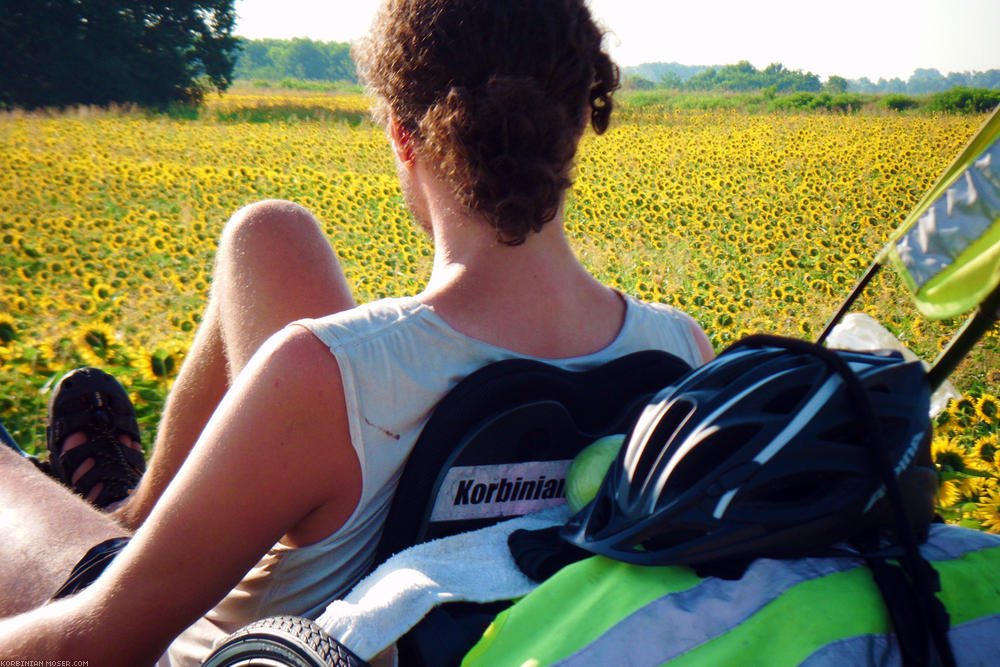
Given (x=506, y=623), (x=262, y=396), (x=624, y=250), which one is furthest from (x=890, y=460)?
(x=624, y=250)

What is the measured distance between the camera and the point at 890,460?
2.91 feet

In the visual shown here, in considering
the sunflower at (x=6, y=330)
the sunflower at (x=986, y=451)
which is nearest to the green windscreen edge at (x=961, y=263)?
the sunflower at (x=986, y=451)

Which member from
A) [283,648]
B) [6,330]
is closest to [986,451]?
[283,648]

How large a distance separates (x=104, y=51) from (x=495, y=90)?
2913 cm

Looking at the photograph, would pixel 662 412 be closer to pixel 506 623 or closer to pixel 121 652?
pixel 506 623

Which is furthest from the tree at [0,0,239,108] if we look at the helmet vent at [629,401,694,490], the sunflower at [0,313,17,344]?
the helmet vent at [629,401,694,490]

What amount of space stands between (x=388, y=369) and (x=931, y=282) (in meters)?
0.67

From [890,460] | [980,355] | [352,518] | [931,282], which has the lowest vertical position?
[980,355]

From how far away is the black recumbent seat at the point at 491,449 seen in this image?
107 centimetres

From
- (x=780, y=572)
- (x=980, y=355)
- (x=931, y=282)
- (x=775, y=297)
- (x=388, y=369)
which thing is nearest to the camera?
(x=780, y=572)

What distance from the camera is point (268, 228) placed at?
5.91 ft

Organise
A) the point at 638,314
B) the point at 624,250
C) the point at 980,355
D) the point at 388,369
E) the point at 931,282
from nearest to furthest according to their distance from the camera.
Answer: the point at 931,282
the point at 388,369
the point at 638,314
the point at 980,355
the point at 624,250

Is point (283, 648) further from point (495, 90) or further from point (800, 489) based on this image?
point (495, 90)

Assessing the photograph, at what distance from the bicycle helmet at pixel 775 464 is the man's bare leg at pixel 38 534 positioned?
3.13ft
